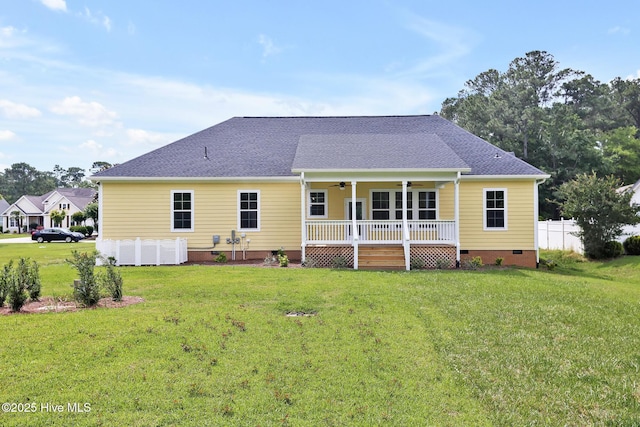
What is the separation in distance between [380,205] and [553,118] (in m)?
27.2

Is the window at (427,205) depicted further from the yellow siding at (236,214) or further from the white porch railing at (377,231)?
the white porch railing at (377,231)

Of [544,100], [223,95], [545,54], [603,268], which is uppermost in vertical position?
[545,54]

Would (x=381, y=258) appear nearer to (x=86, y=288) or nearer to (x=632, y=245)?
(x=86, y=288)

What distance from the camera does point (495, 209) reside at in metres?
17.2

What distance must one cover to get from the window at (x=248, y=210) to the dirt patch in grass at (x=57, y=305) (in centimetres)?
844

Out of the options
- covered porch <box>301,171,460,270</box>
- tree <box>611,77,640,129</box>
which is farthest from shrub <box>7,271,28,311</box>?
tree <box>611,77,640,129</box>

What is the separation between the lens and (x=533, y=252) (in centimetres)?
1698

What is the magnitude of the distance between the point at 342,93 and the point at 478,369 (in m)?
22.6

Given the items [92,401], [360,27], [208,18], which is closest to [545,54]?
[360,27]

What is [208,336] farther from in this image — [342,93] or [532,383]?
[342,93]

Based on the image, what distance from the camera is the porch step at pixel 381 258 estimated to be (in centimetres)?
1498

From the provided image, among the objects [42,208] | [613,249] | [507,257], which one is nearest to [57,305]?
[507,257]

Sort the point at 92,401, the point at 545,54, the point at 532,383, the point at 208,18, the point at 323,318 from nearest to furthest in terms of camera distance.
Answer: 1. the point at 92,401
2. the point at 532,383
3. the point at 323,318
4. the point at 208,18
5. the point at 545,54

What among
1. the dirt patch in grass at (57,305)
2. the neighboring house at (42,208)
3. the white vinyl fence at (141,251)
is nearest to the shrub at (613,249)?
the white vinyl fence at (141,251)
